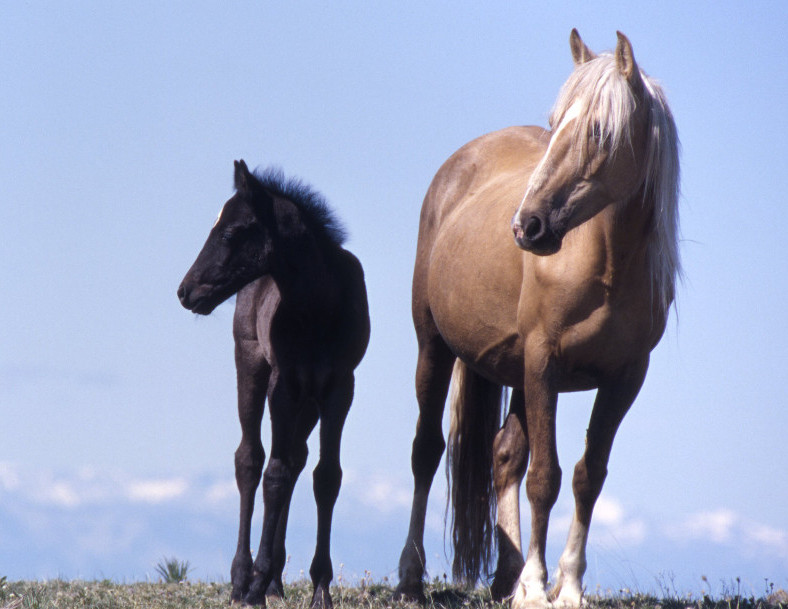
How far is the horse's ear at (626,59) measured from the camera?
200 inches

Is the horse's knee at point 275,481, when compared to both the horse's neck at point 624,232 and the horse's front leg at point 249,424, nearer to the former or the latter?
the horse's front leg at point 249,424

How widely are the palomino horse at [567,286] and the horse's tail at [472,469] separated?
0.40 metres

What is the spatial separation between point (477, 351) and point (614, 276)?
53.6 inches

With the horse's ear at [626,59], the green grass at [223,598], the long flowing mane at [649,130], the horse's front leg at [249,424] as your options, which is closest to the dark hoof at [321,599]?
the green grass at [223,598]

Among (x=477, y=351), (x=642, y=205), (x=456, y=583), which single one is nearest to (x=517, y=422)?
(x=477, y=351)

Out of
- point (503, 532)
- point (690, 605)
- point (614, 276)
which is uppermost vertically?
point (614, 276)

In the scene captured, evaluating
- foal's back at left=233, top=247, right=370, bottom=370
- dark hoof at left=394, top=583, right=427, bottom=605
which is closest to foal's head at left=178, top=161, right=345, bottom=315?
foal's back at left=233, top=247, right=370, bottom=370

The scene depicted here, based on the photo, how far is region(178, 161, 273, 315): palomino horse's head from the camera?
20.3 ft

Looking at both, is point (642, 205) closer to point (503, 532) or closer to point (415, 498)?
point (503, 532)

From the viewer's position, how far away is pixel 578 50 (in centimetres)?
567

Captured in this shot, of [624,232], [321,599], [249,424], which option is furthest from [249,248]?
[624,232]

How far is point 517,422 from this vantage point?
22.0 feet

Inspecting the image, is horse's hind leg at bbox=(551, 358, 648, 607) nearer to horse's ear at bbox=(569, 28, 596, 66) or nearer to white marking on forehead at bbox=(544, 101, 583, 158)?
white marking on forehead at bbox=(544, 101, 583, 158)

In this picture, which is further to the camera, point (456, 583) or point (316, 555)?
point (456, 583)
